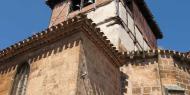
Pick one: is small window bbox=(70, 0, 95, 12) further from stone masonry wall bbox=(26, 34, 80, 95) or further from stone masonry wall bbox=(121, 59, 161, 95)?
stone masonry wall bbox=(26, 34, 80, 95)

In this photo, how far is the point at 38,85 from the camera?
10.4 m

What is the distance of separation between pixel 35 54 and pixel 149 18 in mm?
10955

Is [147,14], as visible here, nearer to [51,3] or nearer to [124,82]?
[51,3]

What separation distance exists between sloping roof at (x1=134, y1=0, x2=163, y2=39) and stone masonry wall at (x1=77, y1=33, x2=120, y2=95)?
8.37 meters

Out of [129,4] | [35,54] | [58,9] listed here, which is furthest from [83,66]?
[58,9]

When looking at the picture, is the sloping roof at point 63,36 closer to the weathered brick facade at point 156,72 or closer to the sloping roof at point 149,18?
the weathered brick facade at point 156,72

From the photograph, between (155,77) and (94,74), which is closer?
(94,74)

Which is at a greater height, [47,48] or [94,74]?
[47,48]

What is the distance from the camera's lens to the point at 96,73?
11.0 m

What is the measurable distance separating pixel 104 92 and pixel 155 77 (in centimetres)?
241

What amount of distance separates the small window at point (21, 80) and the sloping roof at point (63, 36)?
0.58 m

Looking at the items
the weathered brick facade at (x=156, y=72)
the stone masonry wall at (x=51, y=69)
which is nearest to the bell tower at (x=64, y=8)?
the weathered brick facade at (x=156, y=72)

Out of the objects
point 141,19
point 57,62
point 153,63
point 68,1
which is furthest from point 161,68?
point 68,1

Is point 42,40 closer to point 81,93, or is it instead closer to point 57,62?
point 57,62
